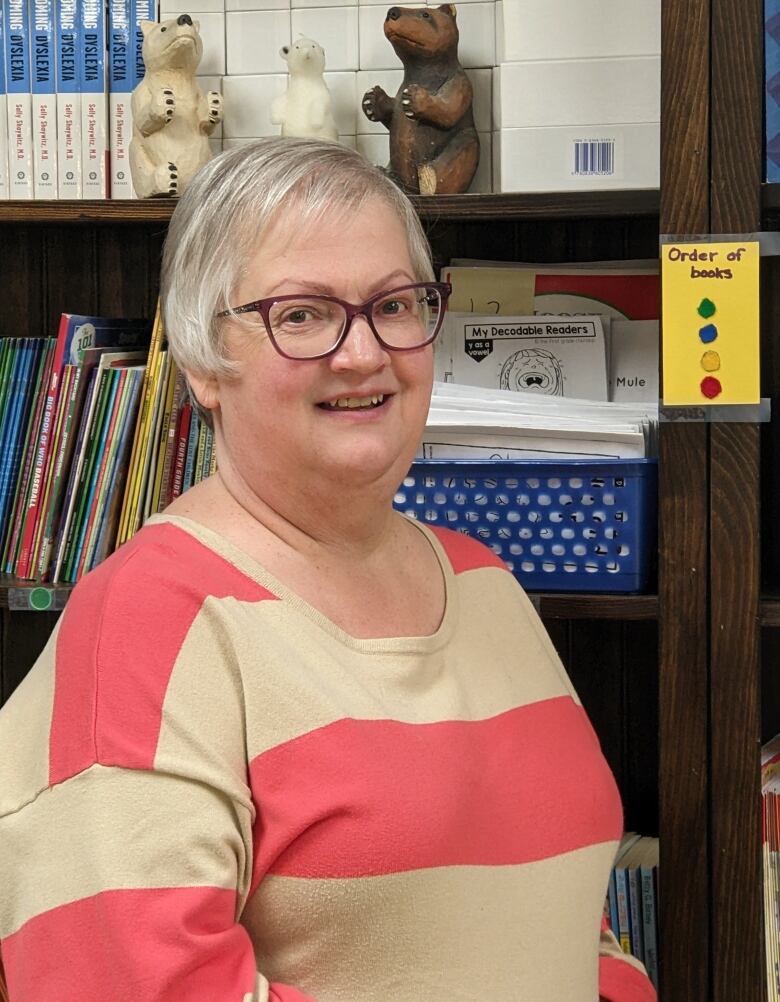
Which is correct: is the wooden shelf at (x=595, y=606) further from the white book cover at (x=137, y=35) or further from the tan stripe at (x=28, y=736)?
the white book cover at (x=137, y=35)

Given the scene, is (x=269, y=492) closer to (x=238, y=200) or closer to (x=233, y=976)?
(x=238, y=200)

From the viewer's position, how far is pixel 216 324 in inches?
42.0

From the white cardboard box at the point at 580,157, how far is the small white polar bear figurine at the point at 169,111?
0.42m

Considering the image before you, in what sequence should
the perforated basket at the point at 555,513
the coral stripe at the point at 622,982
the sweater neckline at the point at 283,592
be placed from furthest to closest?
1. the perforated basket at the point at 555,513
2. the coral stripe at the point at 622,982
3. the sweater neckline at the point at 283,592

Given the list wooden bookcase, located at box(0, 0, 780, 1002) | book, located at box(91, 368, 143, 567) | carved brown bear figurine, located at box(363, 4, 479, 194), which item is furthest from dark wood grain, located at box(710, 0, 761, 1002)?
book, located at box(91, 368, 143, 567)

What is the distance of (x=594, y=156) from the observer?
1.49 metres

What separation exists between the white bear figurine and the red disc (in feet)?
2.07

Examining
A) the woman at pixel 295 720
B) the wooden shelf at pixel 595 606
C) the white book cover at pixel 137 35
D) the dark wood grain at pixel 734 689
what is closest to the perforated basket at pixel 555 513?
the wooden shelf at pixel 595 606

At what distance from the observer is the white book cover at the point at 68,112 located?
169 centimetres

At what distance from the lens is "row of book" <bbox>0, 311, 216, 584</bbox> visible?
1.67 m

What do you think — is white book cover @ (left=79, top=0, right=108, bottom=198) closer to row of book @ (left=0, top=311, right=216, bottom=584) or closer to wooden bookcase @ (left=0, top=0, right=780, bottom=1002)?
row of book @ (left=0, top=311, right=216, bottom=584)

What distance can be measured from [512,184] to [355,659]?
72 centimetres

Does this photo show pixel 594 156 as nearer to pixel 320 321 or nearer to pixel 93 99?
pixel 320 321

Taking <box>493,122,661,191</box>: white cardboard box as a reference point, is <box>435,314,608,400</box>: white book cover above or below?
below
